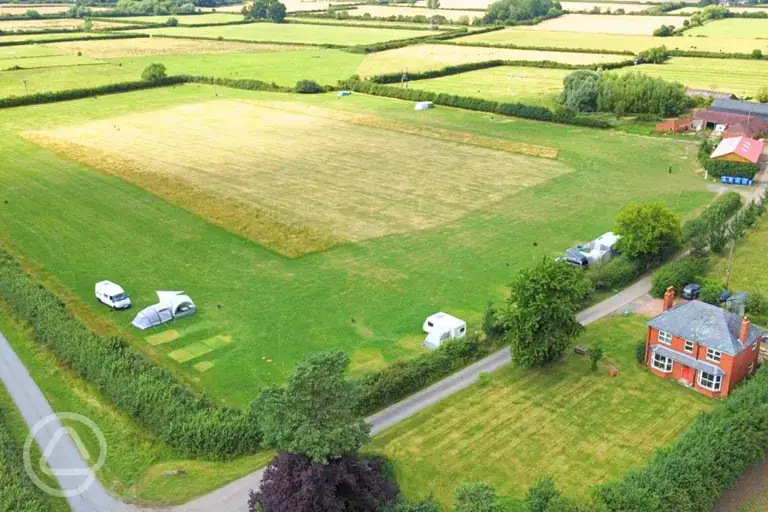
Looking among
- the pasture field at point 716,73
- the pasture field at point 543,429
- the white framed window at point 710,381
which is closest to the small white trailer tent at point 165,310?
the pasture field at point 543,429

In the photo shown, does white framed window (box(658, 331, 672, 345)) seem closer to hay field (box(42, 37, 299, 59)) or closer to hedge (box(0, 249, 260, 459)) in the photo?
hedge (box(0, 249, 260, 459))

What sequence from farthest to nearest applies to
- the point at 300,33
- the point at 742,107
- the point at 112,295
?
the point at 300,33 < the point at 742,107 < the point at 112,295

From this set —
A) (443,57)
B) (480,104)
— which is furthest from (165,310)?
(443,57)

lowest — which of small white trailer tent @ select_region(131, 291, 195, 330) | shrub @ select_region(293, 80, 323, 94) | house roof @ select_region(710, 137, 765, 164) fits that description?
small white trailer tent @ select_region(131, 291, 195, 330)

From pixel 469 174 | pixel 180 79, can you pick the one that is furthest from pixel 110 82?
pixel 469 174

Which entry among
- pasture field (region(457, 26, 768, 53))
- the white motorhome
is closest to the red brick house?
the white motorhome

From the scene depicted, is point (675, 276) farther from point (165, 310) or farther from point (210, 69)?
point (210, 69)

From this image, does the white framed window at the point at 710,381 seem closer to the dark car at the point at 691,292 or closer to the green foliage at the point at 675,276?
the dark car at the point at 691,292
